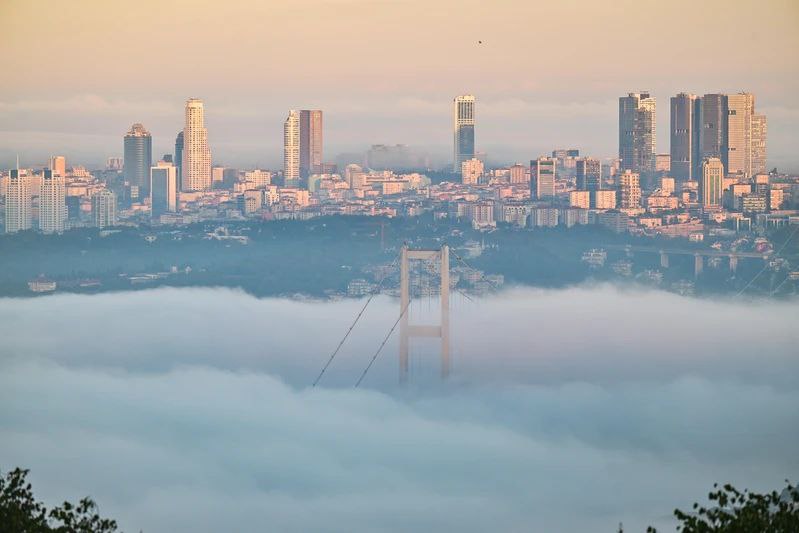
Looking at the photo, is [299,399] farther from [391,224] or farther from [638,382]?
[391,224]

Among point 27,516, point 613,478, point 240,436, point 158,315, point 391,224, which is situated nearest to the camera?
point 27,516

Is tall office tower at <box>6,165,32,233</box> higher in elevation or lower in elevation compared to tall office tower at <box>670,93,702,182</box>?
lower

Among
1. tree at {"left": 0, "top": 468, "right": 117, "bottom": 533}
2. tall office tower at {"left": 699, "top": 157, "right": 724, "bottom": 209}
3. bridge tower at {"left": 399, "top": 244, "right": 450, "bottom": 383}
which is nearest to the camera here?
tree at {"left": 0, "top": 468, "right": 117, "bottom": 533}

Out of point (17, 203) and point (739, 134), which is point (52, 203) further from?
point (739, 134)

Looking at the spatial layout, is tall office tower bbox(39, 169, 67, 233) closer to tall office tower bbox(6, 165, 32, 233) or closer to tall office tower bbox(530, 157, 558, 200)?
tall office tower bbox(6, 165, 32, 233)

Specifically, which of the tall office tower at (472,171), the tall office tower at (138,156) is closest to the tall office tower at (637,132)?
the tall office tower at (472,171)

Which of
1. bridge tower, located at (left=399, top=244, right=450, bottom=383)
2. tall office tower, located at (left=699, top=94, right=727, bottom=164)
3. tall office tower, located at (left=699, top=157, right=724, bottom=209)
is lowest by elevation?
bridge tower, located at (left=399, top=244, right=450, bottom=383)

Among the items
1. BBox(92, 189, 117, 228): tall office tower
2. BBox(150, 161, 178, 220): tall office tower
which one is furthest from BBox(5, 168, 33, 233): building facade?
BBox(150, 161, 178, 220): tall office tower

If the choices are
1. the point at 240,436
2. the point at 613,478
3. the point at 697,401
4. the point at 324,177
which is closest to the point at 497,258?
the point at 324,177
